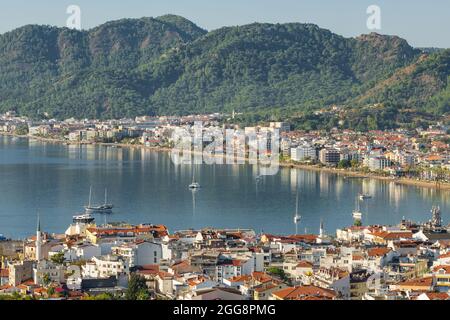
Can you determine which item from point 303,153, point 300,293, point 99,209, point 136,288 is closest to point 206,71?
point 303,153

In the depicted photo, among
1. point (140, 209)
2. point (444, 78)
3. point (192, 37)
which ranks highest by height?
point (192, 37)

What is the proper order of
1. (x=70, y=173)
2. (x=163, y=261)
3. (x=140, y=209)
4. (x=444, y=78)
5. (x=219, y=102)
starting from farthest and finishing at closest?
(x=219, y=102)
(x=444, y=78)
(x=70, y=173)
(x=140, y=209)
(x=163, y=261)

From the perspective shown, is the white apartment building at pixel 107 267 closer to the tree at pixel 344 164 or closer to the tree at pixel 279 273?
the tree at pixel 279 273

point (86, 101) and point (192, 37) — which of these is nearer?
point (86, 101)

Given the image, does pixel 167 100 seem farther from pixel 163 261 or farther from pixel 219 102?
pixel 163 261

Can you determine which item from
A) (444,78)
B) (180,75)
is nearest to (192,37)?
(180,75)
